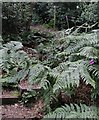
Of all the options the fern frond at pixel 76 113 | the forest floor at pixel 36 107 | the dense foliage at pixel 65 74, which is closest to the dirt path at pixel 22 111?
the forest floor at pixel 36 107

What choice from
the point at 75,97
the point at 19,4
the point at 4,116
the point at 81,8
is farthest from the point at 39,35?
the point at 75,97

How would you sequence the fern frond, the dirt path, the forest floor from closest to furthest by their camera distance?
the fern frond → the forest floor → the dirt path

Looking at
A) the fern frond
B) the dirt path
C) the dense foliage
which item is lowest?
the dirt path

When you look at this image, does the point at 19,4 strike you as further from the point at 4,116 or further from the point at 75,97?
the point at 75,97

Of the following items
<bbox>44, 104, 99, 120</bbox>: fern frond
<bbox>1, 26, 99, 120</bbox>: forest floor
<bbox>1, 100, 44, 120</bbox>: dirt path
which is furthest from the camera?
<bbox>1, 100, 44, 120</bbox>: dirt path

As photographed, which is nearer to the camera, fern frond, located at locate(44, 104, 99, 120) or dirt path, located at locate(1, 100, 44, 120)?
fern frond, located at locate(44, 104, 99, 120)

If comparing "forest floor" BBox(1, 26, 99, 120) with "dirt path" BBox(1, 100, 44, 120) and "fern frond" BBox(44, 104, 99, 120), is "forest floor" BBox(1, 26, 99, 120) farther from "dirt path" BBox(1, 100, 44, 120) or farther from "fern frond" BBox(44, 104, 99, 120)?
"fern frond" BBox(44, 104, 99, 120)

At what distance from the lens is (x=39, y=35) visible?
4773mm

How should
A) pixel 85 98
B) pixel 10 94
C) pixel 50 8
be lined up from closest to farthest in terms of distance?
pixel 85 98
pixel 10 94
pixel 50 8

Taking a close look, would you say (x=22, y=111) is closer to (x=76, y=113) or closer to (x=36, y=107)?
(x=36, y=107)

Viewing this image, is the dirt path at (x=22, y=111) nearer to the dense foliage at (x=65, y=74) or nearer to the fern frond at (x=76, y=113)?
the dense foliage at (x=65, y=74)

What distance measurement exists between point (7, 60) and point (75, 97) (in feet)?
1.44

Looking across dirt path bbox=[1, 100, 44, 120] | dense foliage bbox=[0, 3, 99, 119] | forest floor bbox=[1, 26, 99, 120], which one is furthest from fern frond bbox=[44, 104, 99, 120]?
dirt path bbox=[1, 100, 44, 120]

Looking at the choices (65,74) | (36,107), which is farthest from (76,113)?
(36,107)
